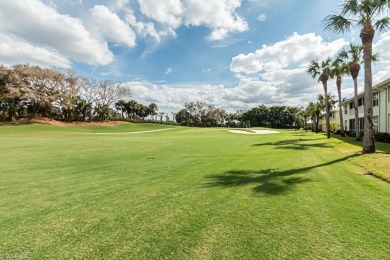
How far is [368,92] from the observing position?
14.0m

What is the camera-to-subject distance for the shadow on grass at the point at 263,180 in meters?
6.30

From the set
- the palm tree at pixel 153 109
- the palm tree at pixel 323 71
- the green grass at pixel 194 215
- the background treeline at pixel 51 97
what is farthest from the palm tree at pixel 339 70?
the palm tree at pixel 153 109

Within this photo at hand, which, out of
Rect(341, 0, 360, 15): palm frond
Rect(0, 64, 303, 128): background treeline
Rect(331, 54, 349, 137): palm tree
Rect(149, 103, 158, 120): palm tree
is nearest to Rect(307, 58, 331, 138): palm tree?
Rect(331, 54, 349, 137): palm tree

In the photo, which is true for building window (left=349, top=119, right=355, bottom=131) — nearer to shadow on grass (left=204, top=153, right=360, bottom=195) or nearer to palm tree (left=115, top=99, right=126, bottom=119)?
shadow on grass (left=204, top=153, right=360, bottom=195)

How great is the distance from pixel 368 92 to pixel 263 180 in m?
10.7

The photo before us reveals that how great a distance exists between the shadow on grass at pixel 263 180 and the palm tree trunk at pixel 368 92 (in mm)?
7269

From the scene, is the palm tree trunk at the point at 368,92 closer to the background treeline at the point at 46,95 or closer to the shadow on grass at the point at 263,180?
the shadow on grass at the point at 263,180

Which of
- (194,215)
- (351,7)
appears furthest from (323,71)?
(194,215)

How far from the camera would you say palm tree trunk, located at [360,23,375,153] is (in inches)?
538

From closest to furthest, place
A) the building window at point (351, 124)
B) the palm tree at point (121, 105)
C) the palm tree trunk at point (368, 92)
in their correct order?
the palm tree trunk at point (368, 92), the building window at point (351, 124), the palm tree at point (121, 105)

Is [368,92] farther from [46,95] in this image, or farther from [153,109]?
[153,109]

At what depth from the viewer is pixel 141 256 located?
3.19 meters

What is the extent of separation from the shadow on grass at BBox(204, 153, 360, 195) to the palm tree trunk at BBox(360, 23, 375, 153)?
727cm

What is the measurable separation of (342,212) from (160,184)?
4.18 m
